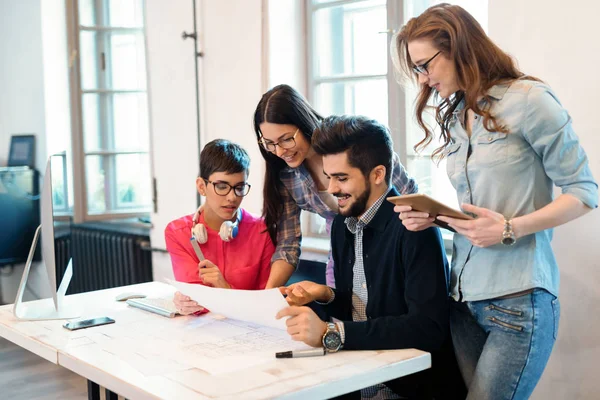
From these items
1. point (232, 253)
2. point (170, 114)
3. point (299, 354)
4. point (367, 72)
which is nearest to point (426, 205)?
point (299, 354)

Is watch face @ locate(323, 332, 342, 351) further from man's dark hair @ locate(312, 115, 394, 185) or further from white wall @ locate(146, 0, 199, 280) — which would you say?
white wall @ locate(146, 0, 199, 280)

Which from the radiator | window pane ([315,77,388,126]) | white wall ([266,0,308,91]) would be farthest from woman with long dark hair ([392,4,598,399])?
the radiator

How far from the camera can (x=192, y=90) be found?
13.7 feet

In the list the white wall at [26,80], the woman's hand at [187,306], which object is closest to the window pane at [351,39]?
the woman's hand at [187,306]

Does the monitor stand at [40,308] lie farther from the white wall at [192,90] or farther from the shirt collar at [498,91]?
the white wall at [192,90]

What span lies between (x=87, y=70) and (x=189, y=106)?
142 centimetres

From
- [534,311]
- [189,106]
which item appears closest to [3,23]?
[189,106]

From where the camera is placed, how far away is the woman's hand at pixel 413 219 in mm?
1827

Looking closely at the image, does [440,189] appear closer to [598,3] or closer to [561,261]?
[561,261]

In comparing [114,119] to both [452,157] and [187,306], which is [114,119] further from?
[452,157]

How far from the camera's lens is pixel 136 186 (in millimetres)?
5289

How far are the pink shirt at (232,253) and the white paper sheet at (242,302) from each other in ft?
1.30

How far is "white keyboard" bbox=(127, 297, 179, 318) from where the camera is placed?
2.31 meters

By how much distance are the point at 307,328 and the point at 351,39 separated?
7.19 feet
